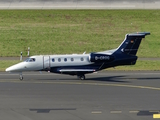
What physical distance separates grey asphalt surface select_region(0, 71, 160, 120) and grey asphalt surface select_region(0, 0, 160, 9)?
26036mm

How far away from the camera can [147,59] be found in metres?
43.9

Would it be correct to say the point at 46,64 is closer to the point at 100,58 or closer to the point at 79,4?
the point at 100,58

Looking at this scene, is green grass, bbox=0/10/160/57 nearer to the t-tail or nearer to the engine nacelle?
the t-tail

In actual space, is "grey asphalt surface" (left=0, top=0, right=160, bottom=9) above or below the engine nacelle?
above

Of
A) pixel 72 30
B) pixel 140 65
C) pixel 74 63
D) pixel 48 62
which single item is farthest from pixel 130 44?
pixel 72 30

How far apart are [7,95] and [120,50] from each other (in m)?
10.5

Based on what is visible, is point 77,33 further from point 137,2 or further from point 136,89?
point 136,89

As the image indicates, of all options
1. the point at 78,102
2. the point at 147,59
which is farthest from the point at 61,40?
the point at 78,102

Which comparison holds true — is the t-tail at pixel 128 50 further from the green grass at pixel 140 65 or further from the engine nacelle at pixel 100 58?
the green grass at pixel 140 65

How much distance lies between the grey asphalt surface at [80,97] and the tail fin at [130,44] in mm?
2091

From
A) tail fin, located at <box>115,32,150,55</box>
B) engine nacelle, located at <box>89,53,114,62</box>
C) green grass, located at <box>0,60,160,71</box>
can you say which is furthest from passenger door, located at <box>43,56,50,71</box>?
green grass, located at <box>0,60,160,71</box>

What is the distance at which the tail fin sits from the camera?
32.2 metres

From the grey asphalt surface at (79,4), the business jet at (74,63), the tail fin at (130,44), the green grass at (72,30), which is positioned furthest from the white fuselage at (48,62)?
the grey asphalt surface at (79,4)

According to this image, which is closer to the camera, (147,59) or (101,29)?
(147,59)
